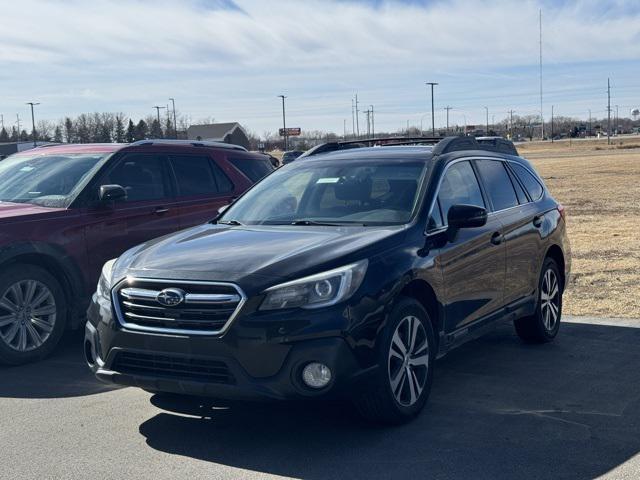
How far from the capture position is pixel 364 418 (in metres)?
5.08

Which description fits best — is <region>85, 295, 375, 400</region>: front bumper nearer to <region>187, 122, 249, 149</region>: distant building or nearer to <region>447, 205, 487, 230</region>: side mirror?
<region>447, 205, 487, 230</region>: side mirror

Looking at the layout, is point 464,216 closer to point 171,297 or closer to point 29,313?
point 171,297

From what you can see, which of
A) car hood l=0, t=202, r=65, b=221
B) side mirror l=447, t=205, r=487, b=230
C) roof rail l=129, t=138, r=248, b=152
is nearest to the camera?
side mirror l=447, t=205, r=487, b=230

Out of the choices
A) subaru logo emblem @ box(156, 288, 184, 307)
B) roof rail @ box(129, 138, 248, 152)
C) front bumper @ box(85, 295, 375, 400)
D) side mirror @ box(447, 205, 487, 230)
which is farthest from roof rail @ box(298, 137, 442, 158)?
front bumper @ box(85, 295, 375, 400)

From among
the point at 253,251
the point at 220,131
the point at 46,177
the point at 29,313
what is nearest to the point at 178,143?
the point at 46,177

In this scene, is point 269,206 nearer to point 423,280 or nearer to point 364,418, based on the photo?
point 423,280

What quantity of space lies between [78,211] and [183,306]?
3.18m

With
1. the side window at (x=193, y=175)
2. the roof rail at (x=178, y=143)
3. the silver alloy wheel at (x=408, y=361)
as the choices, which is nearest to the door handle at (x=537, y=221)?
the silver alloy wheel at (x=408, y=361)

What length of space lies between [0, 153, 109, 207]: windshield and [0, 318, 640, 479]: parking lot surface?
5.87 ft

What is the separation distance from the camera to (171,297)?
4.78 m

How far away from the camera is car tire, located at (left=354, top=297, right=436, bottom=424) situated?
193 inches

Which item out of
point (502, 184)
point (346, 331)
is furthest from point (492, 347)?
point (346, 331)

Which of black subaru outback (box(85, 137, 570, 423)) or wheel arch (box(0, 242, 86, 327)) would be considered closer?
black subaru outback (box(85, 137, 570, 423))

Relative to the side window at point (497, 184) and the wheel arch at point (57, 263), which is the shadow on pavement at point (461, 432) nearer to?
the side window at point (497, 184)
